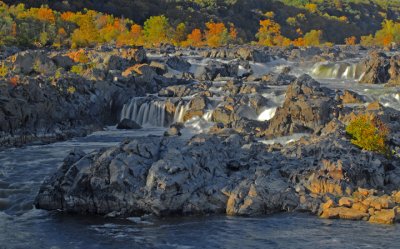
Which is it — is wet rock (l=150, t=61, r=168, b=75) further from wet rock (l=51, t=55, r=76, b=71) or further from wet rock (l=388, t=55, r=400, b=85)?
wet rock (l=388, t=55, r=400, b=85)

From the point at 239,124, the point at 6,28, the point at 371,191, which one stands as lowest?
the point at 371,191

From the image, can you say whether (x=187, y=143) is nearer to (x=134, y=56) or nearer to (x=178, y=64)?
(x=134, y=56)

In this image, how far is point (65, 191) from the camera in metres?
31.9

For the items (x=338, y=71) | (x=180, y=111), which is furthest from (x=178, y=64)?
(x=180, y=111)

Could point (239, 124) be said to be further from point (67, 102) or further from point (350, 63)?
point (350, 63)

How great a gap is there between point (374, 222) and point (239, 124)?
83.7ft

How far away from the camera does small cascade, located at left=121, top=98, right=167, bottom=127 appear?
63031mm

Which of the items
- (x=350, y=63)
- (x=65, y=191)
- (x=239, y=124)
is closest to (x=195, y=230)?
(x=65, y=191)

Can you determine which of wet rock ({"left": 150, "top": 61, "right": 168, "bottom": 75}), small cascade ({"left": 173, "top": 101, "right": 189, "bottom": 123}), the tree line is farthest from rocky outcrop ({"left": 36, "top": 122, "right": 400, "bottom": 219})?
the tree line

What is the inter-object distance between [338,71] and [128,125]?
38.4 meters

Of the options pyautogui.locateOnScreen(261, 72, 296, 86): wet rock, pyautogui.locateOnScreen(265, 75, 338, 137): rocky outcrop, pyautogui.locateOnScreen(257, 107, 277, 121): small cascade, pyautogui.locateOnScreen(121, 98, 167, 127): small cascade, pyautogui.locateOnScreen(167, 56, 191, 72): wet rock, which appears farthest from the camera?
pyautogui.locateOnScreen(167, 56, 191, 72): wet rock

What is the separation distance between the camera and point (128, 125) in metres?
60.4

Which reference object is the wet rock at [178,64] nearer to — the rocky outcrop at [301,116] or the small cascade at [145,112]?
the small cascade at [145,112]

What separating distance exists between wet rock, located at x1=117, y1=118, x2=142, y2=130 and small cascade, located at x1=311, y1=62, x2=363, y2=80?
36.1 m
